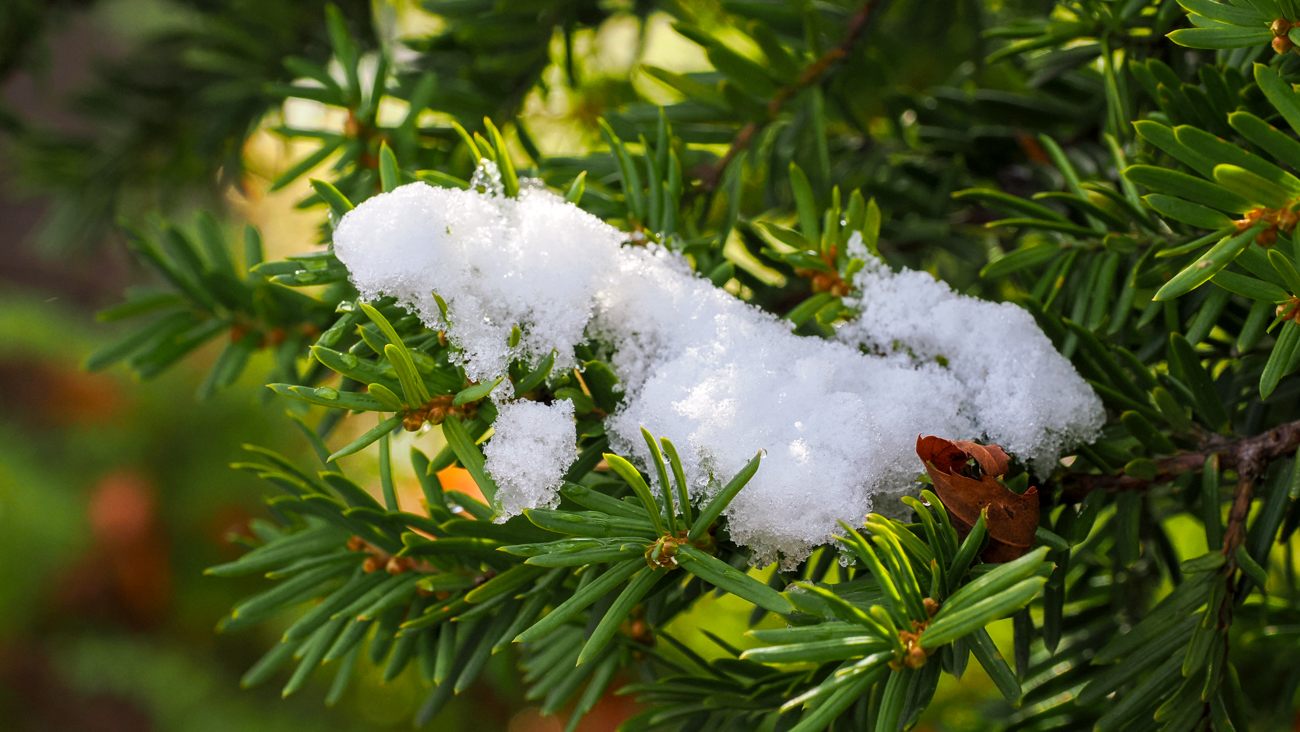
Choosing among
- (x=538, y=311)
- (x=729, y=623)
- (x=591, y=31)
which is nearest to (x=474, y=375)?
(x=538, y=311)

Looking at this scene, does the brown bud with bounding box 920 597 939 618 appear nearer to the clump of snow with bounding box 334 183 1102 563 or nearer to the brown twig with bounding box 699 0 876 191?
the clump of snow with bounding box 334 183 1102 563

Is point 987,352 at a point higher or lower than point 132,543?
higher

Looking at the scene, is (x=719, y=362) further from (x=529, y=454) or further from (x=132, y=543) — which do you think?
(x=132, y=543)

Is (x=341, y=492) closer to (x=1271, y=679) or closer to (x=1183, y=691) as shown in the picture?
(x=1183, y=691)

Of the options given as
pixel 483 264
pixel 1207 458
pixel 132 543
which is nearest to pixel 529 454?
pixel 483 264

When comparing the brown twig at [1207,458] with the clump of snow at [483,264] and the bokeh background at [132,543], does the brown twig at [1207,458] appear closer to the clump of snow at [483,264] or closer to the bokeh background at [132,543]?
the clump of snow at [483,264]

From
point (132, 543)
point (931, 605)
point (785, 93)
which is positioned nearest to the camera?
point (931, 605)

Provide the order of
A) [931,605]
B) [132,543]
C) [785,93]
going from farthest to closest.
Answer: [132,543] → [785,93] → [931,605]

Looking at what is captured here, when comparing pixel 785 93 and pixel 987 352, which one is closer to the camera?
pixel 987 352
